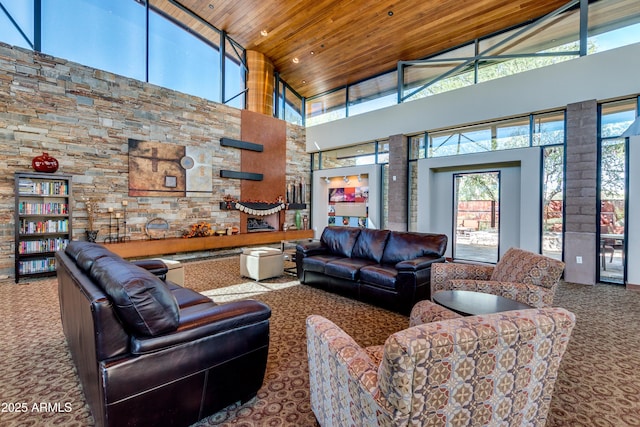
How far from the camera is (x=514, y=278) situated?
2.85 meters

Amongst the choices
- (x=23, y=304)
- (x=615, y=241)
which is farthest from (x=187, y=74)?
(x=615, y=241)

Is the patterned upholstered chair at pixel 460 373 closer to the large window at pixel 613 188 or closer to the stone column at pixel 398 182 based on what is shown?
the large window at pixel 613 188

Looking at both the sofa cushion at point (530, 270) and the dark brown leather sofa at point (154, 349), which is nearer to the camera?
the dark brown leather sofa at point (154, 349)

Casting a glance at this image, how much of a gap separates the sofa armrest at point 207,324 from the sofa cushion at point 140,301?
0.04 metres

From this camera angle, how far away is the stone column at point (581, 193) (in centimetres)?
493

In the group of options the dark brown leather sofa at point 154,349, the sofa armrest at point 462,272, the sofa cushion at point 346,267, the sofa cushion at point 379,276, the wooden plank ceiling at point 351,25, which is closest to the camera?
the dark brown leather sofa at point 154,349

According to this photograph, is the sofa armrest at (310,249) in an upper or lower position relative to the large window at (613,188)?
lower

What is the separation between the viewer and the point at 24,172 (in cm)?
486

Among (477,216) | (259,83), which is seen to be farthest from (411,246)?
(259,83)

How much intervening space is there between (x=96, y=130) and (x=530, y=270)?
738 cm

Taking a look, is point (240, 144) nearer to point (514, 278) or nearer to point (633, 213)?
point (514, 278)

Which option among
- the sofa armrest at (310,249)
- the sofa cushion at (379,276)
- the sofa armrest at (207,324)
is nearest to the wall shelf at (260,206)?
Result: the sofa armrest at (310,249)

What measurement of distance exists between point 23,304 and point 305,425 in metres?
4.18

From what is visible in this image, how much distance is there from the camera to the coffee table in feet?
7.14
